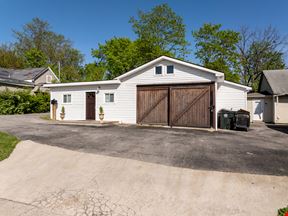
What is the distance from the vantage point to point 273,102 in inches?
658

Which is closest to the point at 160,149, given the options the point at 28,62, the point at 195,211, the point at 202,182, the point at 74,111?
the point at 202,182

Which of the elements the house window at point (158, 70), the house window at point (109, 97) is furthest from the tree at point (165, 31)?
the house window at point (109, 97)

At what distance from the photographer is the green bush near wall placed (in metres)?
19.3

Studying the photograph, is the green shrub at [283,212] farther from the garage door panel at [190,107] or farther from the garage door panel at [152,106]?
the garage door panel at [152,106]

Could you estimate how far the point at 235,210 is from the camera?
10.5 feet

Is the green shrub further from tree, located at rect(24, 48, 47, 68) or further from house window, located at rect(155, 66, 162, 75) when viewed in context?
tree, located at rect(24, 48, 47, 68)

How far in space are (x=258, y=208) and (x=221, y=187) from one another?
738mm

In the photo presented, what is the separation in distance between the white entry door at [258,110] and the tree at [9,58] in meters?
42.0

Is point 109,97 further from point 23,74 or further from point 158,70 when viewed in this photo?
point 23,74

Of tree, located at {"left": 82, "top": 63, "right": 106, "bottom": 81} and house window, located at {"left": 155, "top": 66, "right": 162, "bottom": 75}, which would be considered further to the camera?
tree, located at {"left": 82, "top": 63, "right": 106, "bottom": 81}

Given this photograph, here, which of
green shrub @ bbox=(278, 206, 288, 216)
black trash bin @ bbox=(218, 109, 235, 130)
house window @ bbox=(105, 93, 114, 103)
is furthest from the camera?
house window @ bbox=(105, 93, 114, 103)

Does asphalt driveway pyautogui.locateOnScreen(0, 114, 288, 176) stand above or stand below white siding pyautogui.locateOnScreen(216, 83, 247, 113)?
below

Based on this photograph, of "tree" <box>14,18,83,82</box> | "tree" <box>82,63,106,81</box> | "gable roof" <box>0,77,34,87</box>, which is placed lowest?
"gable roof" <box>0,77,34,87</box>

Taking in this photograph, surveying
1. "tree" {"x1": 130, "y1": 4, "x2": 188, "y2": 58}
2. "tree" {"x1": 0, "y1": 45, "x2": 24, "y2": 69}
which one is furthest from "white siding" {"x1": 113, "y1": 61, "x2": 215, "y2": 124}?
"tree" {"x1": 0, "y1": 45, "x2": 24, "y2": 69}
